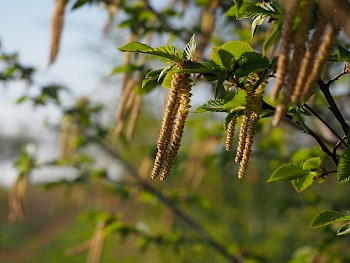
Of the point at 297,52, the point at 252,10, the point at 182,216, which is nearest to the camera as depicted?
the point at 297,52

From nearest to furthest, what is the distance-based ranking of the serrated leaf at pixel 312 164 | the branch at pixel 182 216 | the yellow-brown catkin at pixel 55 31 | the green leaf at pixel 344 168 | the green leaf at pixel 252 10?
1. the green leaf at pixel 252 10
2. the green leaf at pixel 344 168
3. the serrated leaf at pixel 312 164
4. the yellow-brown catkin at pixel 55 31
5. the branch at pixel 182 216

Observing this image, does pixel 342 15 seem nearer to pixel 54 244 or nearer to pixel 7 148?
pixel 54 244

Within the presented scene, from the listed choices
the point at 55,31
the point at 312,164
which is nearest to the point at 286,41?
the point at 312,164

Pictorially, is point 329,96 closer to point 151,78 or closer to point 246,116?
point 246,116

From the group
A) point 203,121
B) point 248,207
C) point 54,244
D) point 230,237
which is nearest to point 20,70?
point 203,121

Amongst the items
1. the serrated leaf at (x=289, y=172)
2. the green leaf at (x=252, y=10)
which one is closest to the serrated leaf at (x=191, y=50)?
the green leaf at (x=252, y=10)

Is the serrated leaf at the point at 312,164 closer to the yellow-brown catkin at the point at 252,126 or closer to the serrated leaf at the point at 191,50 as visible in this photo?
the yellow-brown catkin at the point at 252,126

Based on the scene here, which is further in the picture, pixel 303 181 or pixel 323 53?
pixel 303 181
